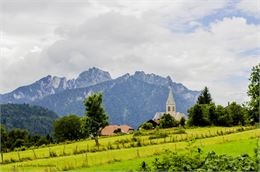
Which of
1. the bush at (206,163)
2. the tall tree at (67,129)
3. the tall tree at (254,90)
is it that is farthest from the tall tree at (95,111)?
the tall tree at (67,129)

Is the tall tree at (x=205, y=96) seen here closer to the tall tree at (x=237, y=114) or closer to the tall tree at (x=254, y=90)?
the tall tree at (x=237, y=114)

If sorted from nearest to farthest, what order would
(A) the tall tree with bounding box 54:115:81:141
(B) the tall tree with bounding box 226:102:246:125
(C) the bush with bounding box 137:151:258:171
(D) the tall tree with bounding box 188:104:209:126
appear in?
(C) the bush with bounding box 137:151:258:171
(D) the tall tree with bounding box 188:104:209:126
(B) the tall tree with bounding box 226:102:246:125
(A) the tall tree with bounding box 54:115:81:141

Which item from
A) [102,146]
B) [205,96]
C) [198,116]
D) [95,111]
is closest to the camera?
[102,146]

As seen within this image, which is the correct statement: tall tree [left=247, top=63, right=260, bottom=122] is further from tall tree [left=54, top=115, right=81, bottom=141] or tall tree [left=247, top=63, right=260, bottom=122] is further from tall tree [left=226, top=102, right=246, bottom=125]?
tall tree [left=54, top=115, right=81, bottom=141]

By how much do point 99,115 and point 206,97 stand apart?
57.0 metres

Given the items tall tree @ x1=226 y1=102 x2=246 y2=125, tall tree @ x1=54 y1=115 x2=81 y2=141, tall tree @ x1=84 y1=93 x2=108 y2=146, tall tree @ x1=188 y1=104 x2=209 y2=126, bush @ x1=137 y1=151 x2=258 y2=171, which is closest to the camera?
bush @ x1=137 y1=151 x2=258 y2=171

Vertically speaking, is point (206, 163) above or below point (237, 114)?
below

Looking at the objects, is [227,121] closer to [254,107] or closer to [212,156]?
[254,107]

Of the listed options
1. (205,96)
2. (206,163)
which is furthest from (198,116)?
(206,163)

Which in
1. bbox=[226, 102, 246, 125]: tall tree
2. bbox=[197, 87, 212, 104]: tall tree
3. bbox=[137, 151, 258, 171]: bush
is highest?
bbox=[197, 87, 212, 104]: tall tree

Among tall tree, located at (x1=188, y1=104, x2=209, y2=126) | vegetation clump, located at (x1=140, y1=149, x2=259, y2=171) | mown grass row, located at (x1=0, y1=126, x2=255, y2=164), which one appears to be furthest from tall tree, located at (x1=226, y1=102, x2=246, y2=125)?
vegetation clump, located at (x1=140, y1=149, x2=259, y2=171)

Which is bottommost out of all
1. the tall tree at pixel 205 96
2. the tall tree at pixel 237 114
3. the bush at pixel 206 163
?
the bush at pixel 206 163

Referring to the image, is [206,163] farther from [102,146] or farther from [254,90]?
[254,90]

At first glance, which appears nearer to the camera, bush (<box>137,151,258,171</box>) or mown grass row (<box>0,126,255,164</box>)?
bush (<box>137,151,258,171</box>)
